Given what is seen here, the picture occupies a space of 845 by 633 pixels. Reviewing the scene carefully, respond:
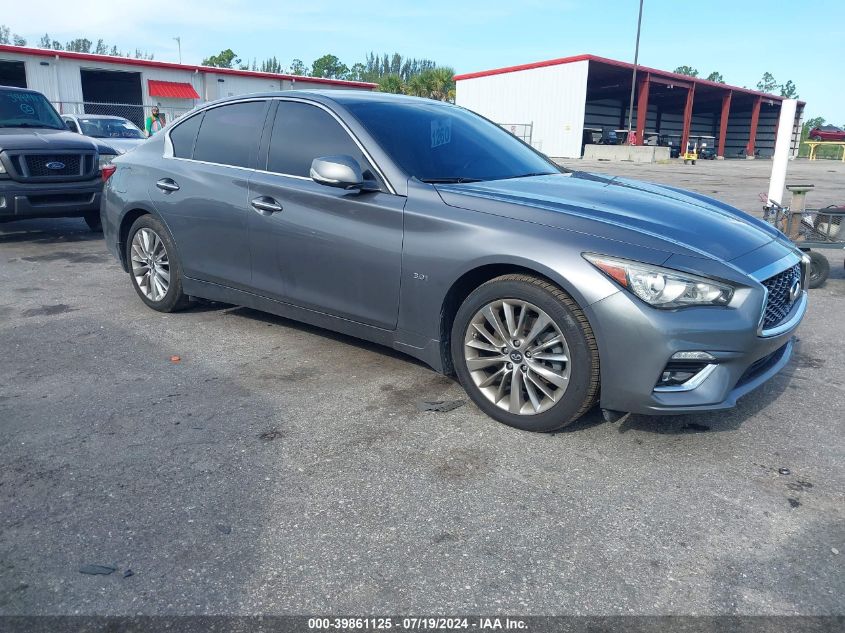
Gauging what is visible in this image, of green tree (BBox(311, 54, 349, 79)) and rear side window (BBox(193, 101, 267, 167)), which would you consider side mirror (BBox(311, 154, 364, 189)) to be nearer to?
rear side window (BBox(193, 101, 267, 167))

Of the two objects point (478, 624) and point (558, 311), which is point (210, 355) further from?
point (478, 624)

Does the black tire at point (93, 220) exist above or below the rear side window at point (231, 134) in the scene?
below

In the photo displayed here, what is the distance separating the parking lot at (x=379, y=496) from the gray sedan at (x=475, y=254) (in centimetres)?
34

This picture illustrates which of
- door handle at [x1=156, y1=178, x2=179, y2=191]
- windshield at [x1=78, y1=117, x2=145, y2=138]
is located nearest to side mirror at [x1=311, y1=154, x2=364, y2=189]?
door handle at [x1=156, y1=178, x2=179, y2=191]

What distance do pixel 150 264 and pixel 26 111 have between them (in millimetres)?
5526

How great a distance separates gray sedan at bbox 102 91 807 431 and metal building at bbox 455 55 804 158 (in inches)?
1386

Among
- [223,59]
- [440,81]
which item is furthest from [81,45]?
[440,81]

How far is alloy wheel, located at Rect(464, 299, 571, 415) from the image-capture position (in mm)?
3316

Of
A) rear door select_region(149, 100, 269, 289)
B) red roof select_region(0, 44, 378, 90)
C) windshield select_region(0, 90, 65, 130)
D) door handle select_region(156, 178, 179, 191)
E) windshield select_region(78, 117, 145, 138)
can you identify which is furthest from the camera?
red roof select_region(0, 44, 378, 90)

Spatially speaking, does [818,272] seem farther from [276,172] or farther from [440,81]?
[440,81]

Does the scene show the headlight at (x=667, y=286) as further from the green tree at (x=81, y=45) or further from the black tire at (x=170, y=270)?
the green tree at (x=81, y=45)

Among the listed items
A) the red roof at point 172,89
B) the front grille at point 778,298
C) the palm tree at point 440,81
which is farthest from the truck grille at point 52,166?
the palm tree at point 440,81

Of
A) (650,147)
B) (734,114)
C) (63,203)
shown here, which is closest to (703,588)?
(63,203)

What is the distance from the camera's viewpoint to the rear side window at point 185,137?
5.11 m
